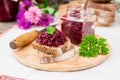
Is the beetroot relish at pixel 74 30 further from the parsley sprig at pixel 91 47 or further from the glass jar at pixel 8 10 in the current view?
the glass jar at pixel 8 10

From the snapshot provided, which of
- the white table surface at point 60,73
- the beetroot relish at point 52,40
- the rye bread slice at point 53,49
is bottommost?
the white table surface at point 60,73

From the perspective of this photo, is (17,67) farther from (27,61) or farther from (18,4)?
(18,4)

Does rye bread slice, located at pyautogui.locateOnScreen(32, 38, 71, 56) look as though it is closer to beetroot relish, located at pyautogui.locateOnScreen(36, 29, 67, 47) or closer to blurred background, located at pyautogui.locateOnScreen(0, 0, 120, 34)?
beetroot relish, located at pyautogui.locateOnScreen(36, 29, 67, 47)

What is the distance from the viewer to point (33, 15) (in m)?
1.14

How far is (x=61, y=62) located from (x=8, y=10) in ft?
1.68

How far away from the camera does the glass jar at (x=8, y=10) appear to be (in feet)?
3.96

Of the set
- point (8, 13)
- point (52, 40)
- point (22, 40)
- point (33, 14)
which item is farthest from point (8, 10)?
point (52, 40)

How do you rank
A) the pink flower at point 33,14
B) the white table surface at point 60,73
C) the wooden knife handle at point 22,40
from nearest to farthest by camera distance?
the white table surface at point 60,73 → the wooden knife handle at point 22,40 → the pink flower at point 33,14

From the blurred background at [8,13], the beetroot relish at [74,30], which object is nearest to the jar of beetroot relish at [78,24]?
the beetroot relish at [74,30]

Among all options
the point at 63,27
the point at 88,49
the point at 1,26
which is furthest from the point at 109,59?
the point at 1,26

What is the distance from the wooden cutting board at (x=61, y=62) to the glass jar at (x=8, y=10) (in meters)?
0.39

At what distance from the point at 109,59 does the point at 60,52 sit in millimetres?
168

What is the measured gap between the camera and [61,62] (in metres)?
0.81

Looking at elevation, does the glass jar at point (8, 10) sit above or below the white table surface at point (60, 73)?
above
